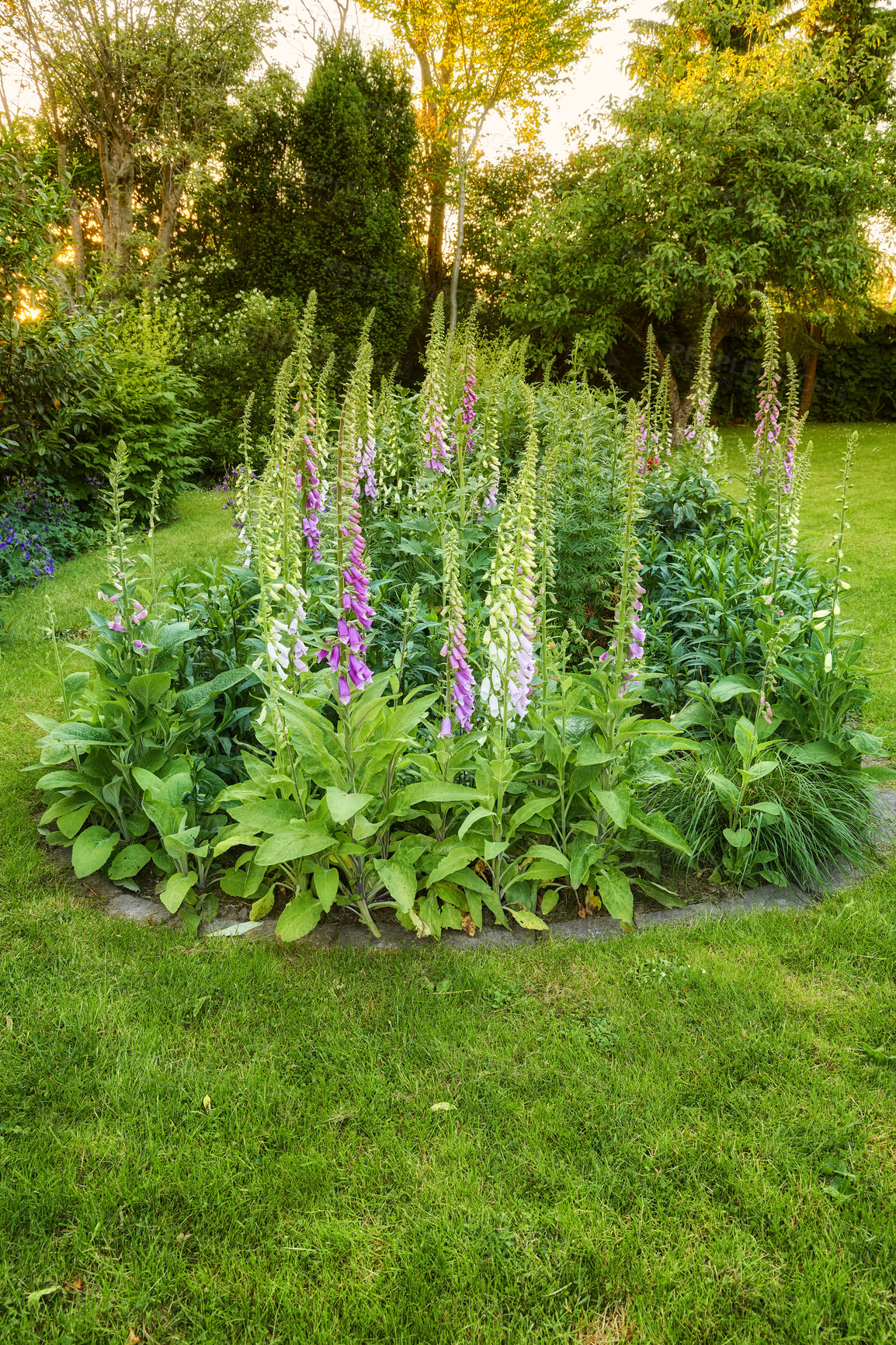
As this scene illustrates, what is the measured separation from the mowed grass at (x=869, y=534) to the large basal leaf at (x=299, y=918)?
260 cm

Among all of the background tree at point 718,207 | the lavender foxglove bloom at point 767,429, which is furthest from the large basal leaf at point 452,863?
the background tree at point 718,207

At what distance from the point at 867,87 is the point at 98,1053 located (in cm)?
2552

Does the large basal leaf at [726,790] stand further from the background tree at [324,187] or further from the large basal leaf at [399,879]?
the background tree at [324,187]

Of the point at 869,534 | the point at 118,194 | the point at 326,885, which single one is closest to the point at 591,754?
the point at 326,885

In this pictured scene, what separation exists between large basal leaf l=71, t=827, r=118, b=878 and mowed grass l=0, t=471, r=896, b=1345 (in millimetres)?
144

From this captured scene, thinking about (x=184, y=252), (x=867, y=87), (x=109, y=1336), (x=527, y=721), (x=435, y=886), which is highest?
(x=867, y=87)

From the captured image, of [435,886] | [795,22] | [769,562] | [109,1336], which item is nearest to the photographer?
[109,1336]

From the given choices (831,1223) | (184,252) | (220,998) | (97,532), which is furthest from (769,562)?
(184,252)

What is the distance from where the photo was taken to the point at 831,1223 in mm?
1918

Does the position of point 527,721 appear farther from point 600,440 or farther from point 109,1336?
point 600,440

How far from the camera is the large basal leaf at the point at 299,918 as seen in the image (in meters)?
2.77

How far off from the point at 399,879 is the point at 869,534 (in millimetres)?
8326

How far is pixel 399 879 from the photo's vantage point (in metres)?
2.74

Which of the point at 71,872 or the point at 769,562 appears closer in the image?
the point at 71,872
